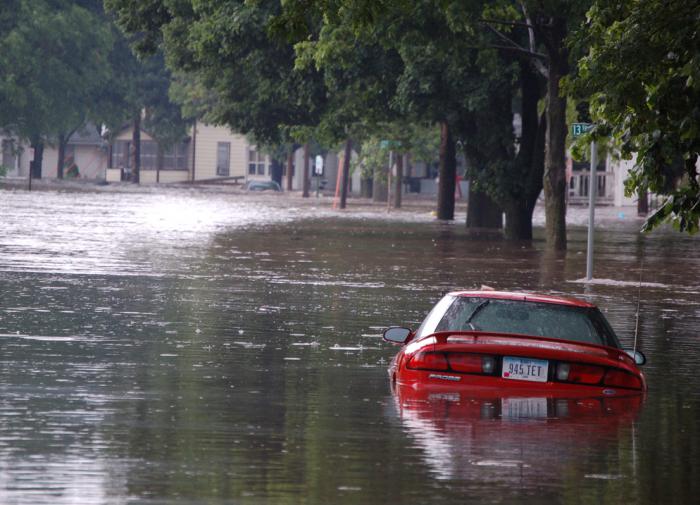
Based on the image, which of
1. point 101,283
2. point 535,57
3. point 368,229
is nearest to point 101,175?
point 368,229

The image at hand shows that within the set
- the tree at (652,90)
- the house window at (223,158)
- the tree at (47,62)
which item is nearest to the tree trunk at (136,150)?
the house window at (223,158)

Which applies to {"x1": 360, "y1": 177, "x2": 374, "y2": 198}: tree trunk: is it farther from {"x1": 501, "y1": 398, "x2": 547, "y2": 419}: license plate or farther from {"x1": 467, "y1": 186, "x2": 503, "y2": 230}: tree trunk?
{"x1": 501, "y1": 398, "x2": 547, "y2": 419}: license plate

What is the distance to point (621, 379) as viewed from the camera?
39.7 feet

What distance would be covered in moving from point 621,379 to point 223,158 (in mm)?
112875

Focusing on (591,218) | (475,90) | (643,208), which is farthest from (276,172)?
(591,218)

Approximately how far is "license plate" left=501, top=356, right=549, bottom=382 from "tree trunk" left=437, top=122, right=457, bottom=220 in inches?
1540

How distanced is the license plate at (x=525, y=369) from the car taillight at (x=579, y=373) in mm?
113

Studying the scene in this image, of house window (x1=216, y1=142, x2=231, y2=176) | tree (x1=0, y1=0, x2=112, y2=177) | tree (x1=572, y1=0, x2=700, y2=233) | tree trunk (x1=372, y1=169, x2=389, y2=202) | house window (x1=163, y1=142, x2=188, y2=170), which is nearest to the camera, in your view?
tree (x1=572, y1=0, x2=700, y2=233)

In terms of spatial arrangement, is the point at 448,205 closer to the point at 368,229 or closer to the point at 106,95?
the point at 368,229

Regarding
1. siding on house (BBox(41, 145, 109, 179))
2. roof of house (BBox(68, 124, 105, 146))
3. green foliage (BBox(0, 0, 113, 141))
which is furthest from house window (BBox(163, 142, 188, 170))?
green foliage (BBox(0, 0, 113, 141))

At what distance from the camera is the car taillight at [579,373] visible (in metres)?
11.9

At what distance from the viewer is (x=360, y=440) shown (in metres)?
10.5

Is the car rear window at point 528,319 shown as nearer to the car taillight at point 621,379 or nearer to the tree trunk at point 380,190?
the car taillight at point 621,379

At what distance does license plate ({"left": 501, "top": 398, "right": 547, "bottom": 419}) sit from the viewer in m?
11.6
